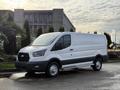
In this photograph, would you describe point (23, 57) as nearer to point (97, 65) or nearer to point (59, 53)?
point (59, 53)

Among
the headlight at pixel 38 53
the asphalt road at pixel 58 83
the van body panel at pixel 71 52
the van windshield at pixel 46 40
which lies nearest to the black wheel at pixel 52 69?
the van body panel at pixel 71 52

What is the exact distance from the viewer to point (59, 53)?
1986 centimetres

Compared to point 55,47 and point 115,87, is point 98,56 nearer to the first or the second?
point 55,47

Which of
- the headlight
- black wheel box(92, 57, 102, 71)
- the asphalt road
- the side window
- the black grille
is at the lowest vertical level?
the asphalt road

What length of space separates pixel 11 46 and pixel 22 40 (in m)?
3.27

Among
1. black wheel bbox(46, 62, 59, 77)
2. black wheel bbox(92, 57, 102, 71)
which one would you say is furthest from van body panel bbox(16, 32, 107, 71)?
black wheel bbox(92, 57, 102, 71)

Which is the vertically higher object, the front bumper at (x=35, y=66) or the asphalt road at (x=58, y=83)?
the front bumper at (x=35, y=66)

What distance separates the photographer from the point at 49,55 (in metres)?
19.2

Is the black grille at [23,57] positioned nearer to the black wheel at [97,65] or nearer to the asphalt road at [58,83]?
the asphalt road at [58,83]

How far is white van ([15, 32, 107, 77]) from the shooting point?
19.0 meters

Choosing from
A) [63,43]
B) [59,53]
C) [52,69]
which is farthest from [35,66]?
[63,43]

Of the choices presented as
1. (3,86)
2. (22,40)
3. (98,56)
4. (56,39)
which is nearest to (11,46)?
(22,40)

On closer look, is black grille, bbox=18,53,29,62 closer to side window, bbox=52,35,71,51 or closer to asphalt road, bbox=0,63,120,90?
asphalt road, bbox=0,63,120,90

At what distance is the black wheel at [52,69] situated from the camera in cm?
1917
